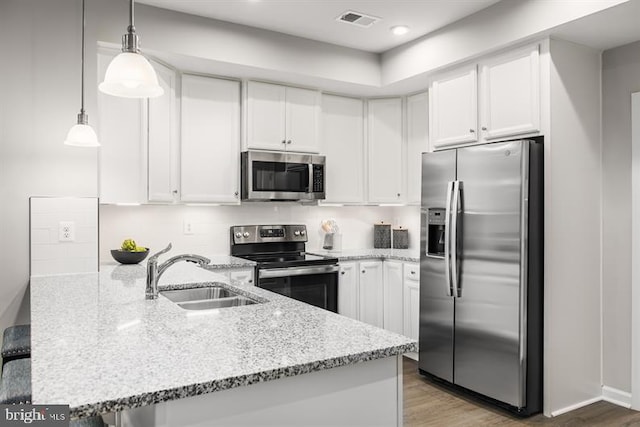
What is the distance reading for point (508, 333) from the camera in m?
2.90

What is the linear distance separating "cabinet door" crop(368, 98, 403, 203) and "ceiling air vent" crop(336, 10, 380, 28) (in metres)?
1.10

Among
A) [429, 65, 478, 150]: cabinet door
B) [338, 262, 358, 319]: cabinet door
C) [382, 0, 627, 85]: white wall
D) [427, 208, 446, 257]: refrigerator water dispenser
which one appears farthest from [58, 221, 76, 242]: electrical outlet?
[382, 0, 627, 85]: white wall


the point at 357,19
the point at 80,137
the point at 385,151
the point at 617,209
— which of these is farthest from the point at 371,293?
the point at 80,137

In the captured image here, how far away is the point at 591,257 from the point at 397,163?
6.21 ft

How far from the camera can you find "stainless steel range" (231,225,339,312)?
3711mm

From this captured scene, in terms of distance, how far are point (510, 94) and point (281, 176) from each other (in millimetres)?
1881

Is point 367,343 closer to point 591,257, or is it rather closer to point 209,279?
point 209,279

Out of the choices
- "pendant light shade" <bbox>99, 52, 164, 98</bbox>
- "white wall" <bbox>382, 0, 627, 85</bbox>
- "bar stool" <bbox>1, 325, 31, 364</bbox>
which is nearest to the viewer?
"pendant light shade" <bbox>99, 52, 164, 98</bbox>

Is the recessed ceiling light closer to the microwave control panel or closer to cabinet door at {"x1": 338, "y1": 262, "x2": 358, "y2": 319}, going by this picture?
the microwave control panel

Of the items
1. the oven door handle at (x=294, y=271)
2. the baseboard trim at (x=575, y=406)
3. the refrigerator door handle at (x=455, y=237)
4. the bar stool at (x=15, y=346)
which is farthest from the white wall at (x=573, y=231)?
the bar stool at (x=15, y=346)

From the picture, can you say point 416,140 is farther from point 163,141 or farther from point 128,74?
point 128,74

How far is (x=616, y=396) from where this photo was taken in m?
3.15

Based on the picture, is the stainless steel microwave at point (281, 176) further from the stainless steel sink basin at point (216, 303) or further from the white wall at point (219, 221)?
the stainless steel sink basin at point (216, 303)

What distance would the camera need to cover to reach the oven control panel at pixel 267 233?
416cm
